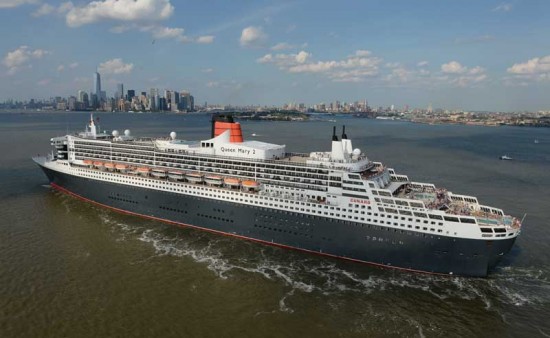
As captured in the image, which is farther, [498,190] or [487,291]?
[498,190]

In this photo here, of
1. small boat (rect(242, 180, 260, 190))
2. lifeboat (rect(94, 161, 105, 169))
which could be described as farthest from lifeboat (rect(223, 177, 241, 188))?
lifeboat (rect(94, 161, 105, 169))

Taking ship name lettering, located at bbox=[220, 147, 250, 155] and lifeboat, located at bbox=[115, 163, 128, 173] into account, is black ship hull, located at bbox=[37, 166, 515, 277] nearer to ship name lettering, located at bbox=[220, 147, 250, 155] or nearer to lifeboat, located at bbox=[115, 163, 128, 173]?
lifeboat, located at bbox=[115, 163, 128, 173]

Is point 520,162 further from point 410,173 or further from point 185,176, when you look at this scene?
point 185,176

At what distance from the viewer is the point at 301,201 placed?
80.5ft

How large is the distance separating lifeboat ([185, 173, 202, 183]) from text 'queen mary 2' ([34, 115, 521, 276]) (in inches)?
3.2

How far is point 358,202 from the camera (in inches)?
914

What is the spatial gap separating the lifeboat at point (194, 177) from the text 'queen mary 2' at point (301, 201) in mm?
81

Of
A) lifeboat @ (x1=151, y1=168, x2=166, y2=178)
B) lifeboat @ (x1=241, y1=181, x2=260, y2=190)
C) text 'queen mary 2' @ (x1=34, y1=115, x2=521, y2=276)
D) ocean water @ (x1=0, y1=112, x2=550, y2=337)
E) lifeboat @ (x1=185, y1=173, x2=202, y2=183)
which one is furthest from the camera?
lifeboat @ (x1=151, y1=168, x2=166, y2=178)

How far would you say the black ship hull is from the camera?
2141 cm

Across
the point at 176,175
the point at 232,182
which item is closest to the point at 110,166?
the point at 176,175

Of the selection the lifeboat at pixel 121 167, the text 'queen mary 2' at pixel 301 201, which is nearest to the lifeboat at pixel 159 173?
the text 'queen mary 2' at pixel 301 201

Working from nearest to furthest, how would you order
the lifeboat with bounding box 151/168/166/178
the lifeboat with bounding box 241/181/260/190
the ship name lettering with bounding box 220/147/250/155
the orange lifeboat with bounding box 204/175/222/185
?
the lifeboat with bounding box 241/181/260/190
the orange lifeboat with bounding box 204/175/222/185
the ship name lettering with bounding box 220/147/250/155
the lifeboat with bounding box 151/168/166/178

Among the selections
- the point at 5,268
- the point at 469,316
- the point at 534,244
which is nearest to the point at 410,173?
the point at 534,244

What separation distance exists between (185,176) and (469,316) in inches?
826
